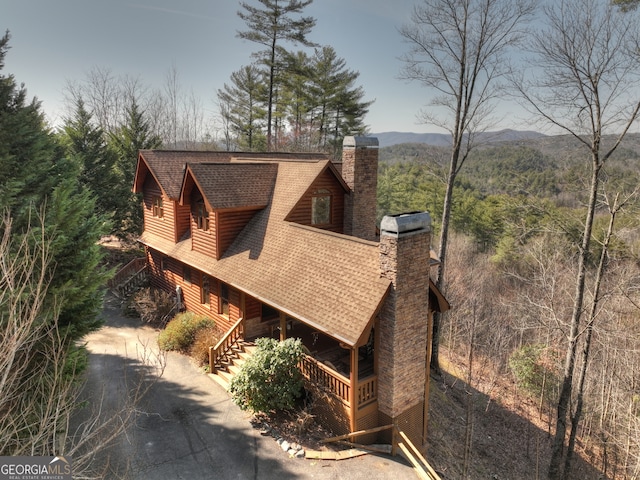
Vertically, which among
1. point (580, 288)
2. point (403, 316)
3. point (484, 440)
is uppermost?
point (580, 288)

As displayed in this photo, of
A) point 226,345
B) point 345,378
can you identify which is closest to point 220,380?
point 226,345

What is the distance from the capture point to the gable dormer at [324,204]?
15627 mm

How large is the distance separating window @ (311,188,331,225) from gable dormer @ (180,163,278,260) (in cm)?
207

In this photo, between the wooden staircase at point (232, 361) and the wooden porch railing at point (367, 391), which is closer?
the wooden porch railing at point (367, 391)

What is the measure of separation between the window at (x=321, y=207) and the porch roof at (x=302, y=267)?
2.36 ft

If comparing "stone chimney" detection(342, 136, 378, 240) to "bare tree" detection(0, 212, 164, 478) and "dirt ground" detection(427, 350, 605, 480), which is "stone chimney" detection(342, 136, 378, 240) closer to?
"dirt ground" detection(427, 350, 605, 480)

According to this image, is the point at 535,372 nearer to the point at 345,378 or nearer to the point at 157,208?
the point at 345,378

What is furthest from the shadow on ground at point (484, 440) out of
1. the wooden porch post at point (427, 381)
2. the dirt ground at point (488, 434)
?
the wooden porch post at point (427, 381)

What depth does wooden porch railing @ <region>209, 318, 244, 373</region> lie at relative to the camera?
1397 cm

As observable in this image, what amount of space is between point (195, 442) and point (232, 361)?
3795 mm

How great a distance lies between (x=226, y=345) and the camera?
14492 millimetres

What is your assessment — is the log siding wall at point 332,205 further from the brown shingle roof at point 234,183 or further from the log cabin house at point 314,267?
the brown shingle roof at point 234,183

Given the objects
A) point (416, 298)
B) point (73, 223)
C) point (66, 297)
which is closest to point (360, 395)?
point (416, 298)

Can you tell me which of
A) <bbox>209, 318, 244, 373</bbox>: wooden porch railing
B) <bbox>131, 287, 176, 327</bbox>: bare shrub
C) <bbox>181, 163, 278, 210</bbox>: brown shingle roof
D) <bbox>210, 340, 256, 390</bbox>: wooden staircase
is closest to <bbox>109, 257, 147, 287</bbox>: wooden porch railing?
<bbox>131, 287, 176, 327</bbox>: bare shrub
